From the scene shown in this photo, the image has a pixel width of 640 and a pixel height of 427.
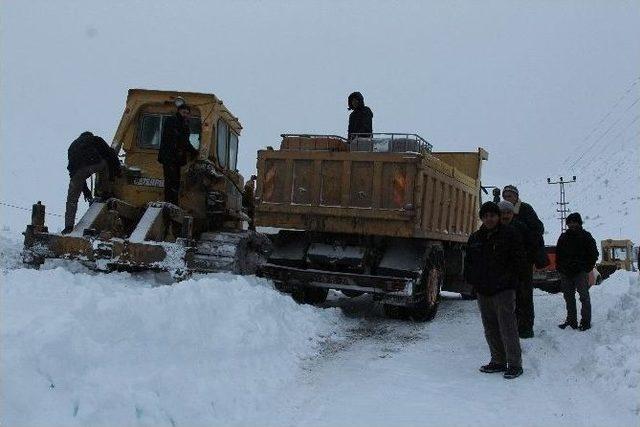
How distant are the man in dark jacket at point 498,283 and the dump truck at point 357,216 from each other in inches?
90.4

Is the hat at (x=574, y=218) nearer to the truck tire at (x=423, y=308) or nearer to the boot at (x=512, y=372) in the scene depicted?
the truck tire at (x=423, y=308)

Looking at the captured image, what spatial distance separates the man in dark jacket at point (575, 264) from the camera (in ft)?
26.7

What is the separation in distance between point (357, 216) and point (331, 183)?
645mm

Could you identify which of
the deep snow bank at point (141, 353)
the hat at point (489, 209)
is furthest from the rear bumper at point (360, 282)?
the hat at point (489, 209)

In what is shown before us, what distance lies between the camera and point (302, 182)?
9.27 metres

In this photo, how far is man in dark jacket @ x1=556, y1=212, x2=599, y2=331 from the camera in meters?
8.15

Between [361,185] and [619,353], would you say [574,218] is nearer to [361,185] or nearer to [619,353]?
[361,185]

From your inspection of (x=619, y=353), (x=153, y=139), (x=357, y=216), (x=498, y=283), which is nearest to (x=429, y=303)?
(x=357, y=216)

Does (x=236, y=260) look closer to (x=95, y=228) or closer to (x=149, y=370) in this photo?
(x=95, y=228)

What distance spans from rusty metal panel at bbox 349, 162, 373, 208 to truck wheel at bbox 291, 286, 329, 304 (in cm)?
Result: 171

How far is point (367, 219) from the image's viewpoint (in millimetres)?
8906

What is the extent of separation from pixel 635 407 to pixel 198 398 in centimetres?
333

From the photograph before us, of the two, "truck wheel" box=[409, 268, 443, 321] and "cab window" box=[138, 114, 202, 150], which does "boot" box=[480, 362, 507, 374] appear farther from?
"cab window" box=[138, 114, 202, 150]

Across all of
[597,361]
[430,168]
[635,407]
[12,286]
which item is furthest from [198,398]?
[430,168]
